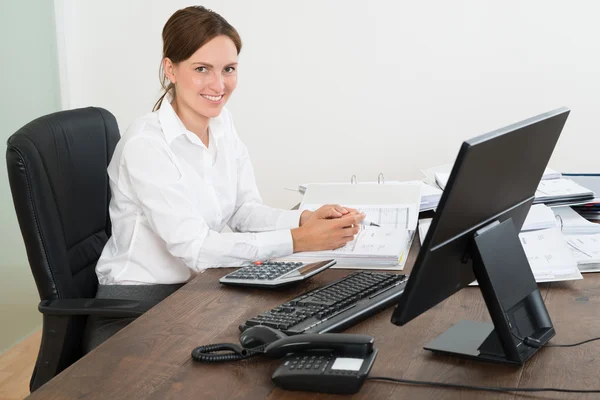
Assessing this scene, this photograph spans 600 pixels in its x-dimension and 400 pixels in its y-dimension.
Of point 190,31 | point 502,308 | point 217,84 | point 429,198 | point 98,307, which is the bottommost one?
point 98,307

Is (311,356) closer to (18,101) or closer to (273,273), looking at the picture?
(273,273)

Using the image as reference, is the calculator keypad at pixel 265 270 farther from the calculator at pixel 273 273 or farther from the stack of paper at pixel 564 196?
the stack of paper at pixel 564 196

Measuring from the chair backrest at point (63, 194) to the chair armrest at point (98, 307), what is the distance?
6 cm

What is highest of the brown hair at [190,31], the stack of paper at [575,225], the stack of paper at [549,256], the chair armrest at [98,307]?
the brown hair at [190,31]

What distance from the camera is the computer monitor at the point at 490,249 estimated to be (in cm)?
113

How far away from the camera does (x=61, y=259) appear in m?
1.85

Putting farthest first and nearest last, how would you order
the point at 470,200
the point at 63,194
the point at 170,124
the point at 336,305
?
1. the point at 170,124
2. the point at 63,194
3. the point at 336,305
4. the point at 470,200

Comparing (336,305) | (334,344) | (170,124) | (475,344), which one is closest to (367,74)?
(170,124)

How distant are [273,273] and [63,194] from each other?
0.58 meters

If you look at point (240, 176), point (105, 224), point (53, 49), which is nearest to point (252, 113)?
point (53, 49)

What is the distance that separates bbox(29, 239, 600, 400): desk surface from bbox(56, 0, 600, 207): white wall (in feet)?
6.03

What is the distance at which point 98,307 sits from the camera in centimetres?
175

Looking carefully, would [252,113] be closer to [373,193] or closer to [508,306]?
[373,193]

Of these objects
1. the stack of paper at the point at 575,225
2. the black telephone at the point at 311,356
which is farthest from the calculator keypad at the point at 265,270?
the stack of paper at the point at 575,225
